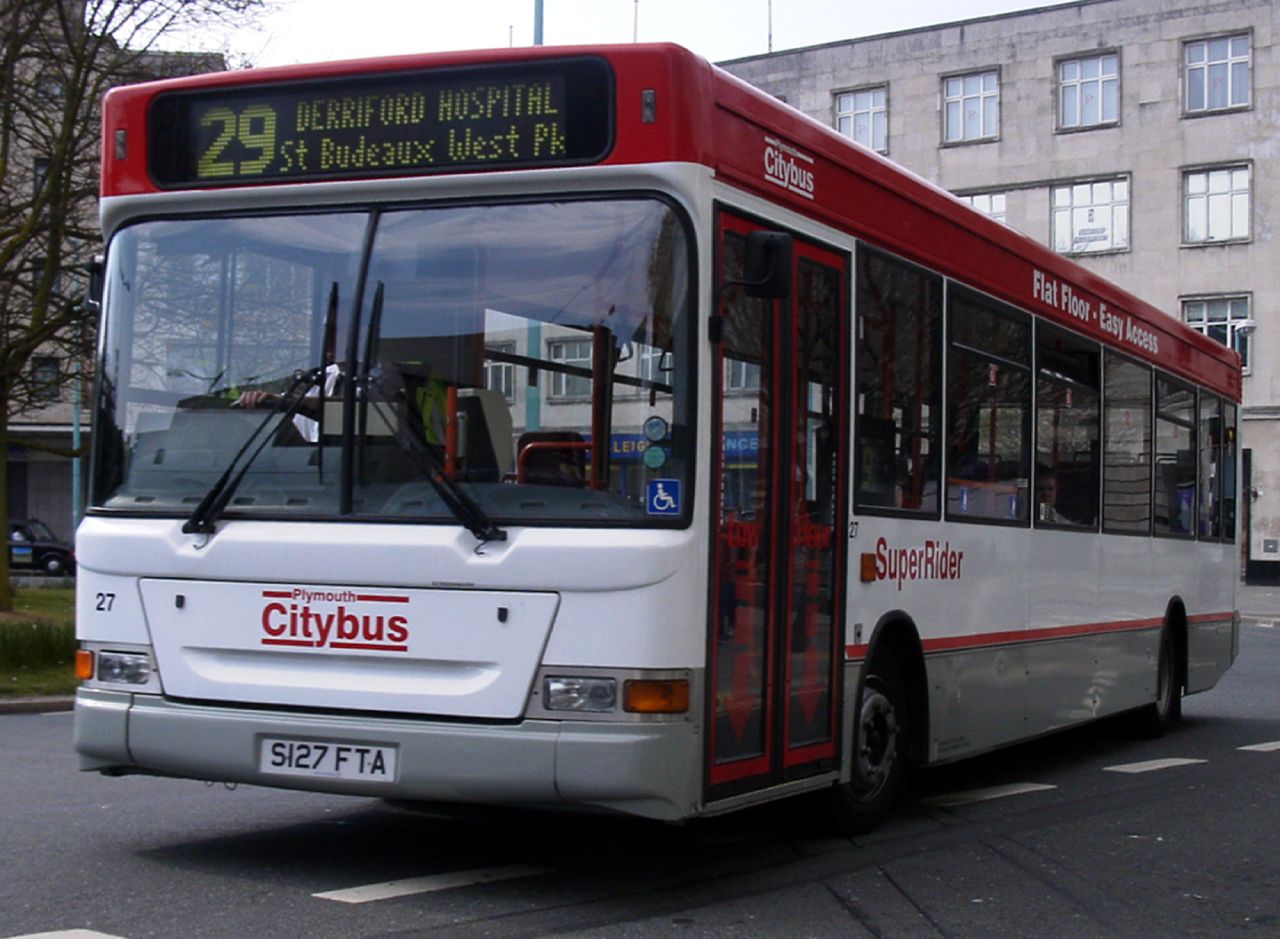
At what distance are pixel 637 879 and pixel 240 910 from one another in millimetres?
1653

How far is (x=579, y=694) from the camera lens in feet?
22.1

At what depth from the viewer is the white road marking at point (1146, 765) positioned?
12.3 metres

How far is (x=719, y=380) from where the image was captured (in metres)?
7.05

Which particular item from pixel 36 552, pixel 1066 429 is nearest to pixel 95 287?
pixel 1066 429

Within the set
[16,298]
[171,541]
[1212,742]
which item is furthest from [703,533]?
[16,298]

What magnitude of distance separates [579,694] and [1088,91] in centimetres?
5021

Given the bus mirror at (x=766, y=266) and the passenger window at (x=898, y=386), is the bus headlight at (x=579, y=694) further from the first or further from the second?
the passenger window at (x=898, y=386)

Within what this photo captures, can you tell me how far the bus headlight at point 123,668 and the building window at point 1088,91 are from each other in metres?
49.6

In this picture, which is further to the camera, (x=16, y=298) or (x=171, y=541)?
(x=16, y=298)

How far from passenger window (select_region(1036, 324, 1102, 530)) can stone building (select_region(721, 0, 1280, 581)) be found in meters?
40.0

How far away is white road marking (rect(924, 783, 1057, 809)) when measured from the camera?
10297mm

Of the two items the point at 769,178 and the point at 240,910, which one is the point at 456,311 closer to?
the point at 769,178

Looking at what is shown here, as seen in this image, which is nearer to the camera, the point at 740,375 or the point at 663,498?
the point at 663,498

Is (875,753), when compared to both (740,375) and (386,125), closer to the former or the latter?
(740,375)
